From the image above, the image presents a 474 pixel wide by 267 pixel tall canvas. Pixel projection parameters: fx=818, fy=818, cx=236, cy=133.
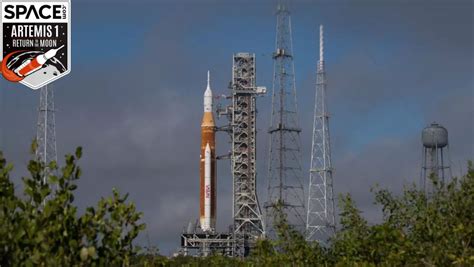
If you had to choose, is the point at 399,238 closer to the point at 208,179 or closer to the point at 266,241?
the point at 266,241

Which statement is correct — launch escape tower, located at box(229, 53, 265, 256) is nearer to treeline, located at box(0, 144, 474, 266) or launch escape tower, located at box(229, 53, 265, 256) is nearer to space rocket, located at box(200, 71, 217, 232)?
space rocket, located at box(200, 71, 217, 232)

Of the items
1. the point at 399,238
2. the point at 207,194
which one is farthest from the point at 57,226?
the point at 207,194

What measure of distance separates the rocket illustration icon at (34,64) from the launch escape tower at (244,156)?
3095 inches

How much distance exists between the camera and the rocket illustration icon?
26.9 meters

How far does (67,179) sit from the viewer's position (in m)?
8.68

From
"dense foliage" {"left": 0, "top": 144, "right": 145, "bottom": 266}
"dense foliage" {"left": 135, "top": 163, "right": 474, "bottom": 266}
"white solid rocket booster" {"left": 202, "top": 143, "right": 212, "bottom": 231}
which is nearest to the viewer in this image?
"dense foliage" {"left": 0, "top": 144, "right": 145, "bottom": 266}

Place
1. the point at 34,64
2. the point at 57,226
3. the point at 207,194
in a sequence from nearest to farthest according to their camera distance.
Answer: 1. the point at 57,226
2. the point at 34,64
3. the point at 207,194

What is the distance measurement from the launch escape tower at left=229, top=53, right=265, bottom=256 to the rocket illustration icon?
78.6 m

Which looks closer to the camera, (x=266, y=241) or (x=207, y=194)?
(x=266, y=241)

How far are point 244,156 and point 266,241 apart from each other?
8253cm

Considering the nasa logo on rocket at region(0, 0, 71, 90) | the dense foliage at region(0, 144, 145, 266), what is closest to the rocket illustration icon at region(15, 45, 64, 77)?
the nasa logo on rocket at region(0, 0, 71, 90)

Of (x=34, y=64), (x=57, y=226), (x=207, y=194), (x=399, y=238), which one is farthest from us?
(x=207, y=194)

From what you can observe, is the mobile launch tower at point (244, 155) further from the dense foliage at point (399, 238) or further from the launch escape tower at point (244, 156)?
the dense foliage at point (399, 238)

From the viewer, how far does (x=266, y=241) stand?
24.6 m
